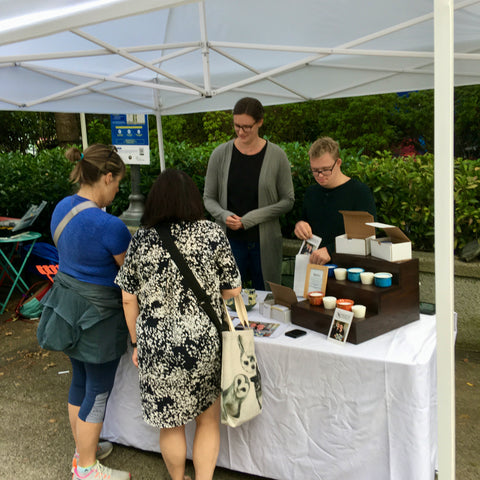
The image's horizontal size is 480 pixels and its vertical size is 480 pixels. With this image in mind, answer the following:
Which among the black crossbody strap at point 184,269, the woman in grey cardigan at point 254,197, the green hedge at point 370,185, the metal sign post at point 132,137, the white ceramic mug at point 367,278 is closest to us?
the black crossbody strap at point 184,269

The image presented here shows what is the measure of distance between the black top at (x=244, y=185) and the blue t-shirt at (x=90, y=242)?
113 cm

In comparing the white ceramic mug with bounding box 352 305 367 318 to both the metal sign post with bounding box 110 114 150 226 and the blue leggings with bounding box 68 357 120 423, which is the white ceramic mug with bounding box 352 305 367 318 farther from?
the metal sign post with bounding box 110 114 150 226

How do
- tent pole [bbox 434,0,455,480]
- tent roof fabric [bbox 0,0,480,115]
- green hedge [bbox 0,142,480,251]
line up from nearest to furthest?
tent pole [bbox 434,0,455,480] → tent roof fabric [bbox 0,0,480,115] → green hedge [bbox 0,142,480,251]

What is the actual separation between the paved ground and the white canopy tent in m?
1.55

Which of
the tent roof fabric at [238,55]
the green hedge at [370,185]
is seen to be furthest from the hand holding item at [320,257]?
the green hedge at [370,185]

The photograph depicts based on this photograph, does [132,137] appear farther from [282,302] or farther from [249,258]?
[282,302]

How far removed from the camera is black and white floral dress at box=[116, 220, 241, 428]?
1.83m

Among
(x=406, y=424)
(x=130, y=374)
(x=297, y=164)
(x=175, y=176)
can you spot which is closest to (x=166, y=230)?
(x=175, y=176)

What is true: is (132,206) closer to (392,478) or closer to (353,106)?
(392,478)

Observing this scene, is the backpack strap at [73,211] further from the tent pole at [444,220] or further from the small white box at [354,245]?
the tent pole at [444,220]

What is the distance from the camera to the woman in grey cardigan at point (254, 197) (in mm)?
3064

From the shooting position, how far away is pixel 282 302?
236cm

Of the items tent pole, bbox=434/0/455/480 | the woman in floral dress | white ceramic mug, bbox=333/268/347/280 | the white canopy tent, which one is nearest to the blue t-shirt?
the woman in floral dress

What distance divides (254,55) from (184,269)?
97.4 inches
